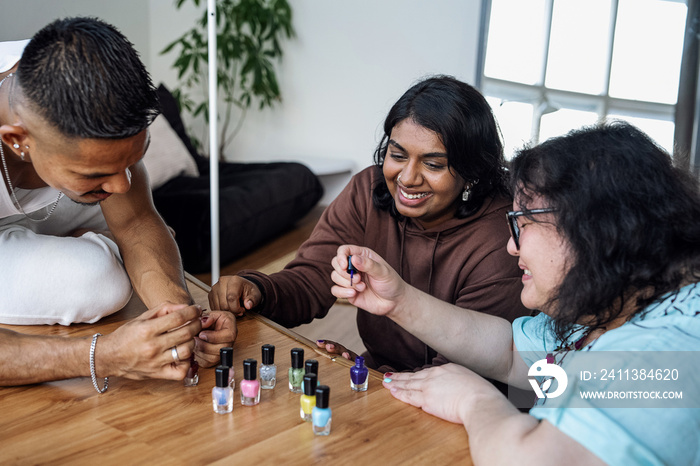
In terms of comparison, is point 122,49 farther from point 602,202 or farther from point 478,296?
point 478,296

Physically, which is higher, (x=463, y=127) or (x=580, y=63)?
(x=580, y=63)

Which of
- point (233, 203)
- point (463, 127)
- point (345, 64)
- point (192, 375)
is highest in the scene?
point (345, 64)

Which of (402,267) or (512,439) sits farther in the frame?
(402,267)

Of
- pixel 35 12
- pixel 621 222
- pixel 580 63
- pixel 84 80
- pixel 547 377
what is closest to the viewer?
pixel 621 222

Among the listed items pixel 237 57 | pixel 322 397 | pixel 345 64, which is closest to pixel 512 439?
pixel 322 397

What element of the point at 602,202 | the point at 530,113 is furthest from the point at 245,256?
the point at 602,202

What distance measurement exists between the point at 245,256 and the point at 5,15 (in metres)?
1.82

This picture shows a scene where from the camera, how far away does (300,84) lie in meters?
4.86

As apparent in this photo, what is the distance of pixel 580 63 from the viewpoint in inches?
151

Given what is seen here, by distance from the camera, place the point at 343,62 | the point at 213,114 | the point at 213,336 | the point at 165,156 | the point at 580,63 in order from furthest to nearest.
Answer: the point at 343,62, the point at 165,156, the point at 580,63, the point at 213,114, the point at 213,336

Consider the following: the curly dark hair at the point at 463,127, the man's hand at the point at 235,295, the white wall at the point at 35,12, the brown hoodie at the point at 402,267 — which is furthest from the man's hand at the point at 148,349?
the white wall at the point at 35,12

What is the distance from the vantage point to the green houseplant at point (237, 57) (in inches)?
181

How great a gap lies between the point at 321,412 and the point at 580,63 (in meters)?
3.23

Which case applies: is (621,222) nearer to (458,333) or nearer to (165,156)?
(458,333)
